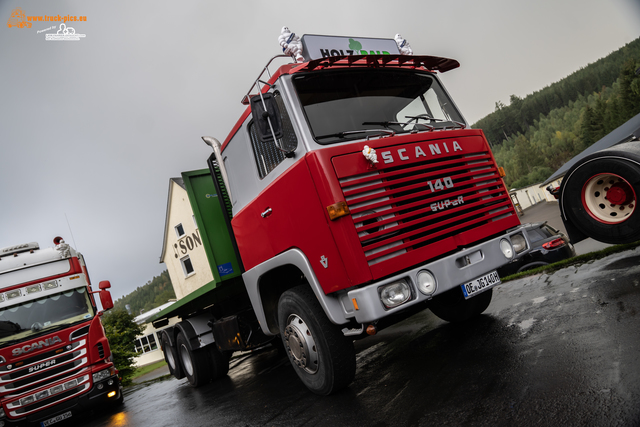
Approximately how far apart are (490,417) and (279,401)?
2657 millimetres

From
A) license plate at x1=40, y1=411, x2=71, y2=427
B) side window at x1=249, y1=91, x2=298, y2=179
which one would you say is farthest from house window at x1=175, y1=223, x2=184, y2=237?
license plate at x1=40, y1=411, x2=71, y2=427

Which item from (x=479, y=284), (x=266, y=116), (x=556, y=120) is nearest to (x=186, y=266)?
(x=266, y=116)

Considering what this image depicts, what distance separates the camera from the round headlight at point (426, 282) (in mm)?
3359

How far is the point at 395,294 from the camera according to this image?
10.9ft

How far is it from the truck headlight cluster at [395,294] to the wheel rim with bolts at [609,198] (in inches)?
113

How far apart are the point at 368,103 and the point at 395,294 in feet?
6.20

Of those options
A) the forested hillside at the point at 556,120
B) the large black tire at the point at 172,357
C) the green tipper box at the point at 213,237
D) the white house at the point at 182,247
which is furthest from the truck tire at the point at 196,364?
the forested hillside at the point at 556,120

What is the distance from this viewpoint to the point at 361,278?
3273 millimetres

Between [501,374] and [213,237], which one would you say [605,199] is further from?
[213,237]

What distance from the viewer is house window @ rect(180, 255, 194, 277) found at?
6523 mm

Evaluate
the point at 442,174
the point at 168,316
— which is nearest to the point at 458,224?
the point at 442,174

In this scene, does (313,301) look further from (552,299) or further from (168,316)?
(168,316)

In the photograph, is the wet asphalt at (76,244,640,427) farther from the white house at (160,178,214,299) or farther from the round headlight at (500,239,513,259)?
the white house at (160,178,214,299)

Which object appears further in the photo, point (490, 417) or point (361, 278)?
point (361, 278)
